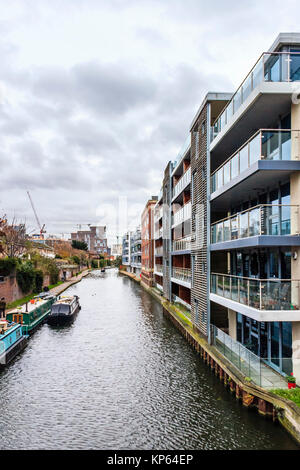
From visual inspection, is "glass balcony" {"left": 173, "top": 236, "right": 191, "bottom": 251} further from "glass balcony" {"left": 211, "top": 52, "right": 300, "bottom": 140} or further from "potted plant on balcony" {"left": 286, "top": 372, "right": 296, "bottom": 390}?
"potted plant on balcony" {"left": 286, "top": 372, "right": 296, "bottom": 390}

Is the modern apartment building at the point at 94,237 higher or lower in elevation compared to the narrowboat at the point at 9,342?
higher

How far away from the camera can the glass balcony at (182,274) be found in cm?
2261

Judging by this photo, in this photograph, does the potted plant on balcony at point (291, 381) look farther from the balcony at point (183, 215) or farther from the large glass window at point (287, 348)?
the balcony at point (183, 215)

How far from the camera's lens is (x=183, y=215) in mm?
24812

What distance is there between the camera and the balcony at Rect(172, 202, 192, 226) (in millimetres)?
22516

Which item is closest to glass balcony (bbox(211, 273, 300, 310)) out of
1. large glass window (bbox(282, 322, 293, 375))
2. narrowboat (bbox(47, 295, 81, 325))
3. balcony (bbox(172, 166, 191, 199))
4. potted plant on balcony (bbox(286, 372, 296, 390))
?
large glass window (bbox(282, 322, 293, 375))

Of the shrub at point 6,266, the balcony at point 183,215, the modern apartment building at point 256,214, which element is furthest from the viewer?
the shrub at point 6,266

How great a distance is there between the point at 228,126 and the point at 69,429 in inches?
431

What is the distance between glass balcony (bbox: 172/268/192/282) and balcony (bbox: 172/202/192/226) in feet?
11.1

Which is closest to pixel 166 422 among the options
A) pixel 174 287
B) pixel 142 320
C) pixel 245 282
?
pixel 245 282

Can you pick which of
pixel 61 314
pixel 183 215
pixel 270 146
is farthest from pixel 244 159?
pixel 61 314

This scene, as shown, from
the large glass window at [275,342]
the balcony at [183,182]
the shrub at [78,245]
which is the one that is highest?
the balcony at [183,182]

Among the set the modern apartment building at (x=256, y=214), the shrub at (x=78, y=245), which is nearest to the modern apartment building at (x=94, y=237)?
the shrub at (x=78, y=245)

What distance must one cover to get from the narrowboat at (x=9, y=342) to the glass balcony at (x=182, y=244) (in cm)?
1074
